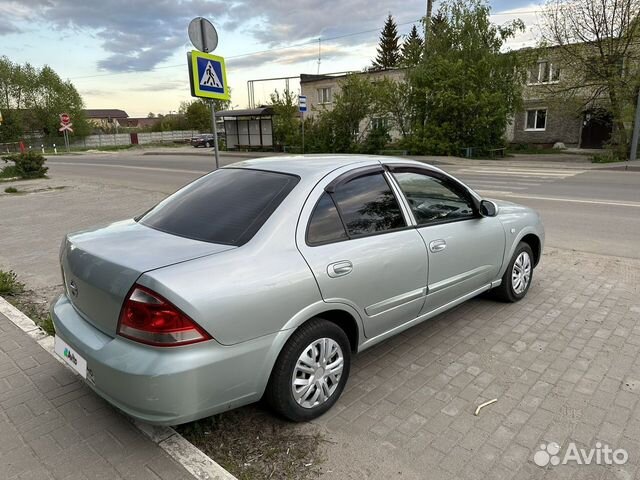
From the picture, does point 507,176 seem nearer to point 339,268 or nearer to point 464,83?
point 464,83

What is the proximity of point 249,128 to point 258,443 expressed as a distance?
3267 centimetres

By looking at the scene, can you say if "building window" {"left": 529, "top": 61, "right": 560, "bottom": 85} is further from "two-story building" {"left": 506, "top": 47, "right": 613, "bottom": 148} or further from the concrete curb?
the concrete curb

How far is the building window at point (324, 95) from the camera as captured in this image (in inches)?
1549

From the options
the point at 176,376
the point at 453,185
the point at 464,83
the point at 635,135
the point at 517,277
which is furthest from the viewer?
the point at 464,83

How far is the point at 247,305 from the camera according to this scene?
2287mm

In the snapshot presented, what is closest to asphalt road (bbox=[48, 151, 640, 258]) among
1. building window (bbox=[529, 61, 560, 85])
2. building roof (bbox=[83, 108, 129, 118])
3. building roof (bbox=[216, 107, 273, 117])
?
building window (bbox=[529, 61, 560, 85])

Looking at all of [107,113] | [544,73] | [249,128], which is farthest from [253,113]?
[107,113]

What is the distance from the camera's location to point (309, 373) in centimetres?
266

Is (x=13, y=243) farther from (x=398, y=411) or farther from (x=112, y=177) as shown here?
(x=112, y=177)

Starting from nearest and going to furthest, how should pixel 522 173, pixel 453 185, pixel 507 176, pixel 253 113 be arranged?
pixel 453 185 → pixel 507 176 → pixel 522 173 → pixel 253 113

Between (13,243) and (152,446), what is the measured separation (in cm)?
646

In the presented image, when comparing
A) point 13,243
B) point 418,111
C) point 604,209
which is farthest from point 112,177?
point 604,209

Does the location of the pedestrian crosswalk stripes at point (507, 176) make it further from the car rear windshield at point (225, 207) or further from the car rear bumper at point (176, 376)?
the car rear bumper at point (176, 376)

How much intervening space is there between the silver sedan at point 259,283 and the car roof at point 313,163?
14 mm
